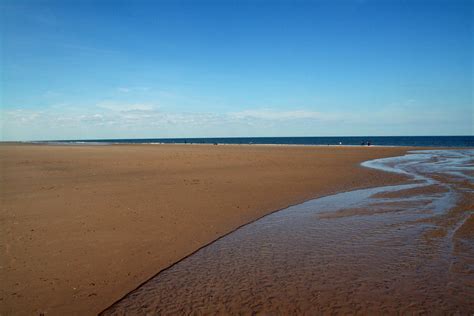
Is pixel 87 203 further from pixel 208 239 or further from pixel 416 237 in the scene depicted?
pixel 416 237

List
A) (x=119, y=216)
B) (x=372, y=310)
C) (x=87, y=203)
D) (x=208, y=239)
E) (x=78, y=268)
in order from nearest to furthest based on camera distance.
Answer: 1. (x=372, y=310)
2. (x=78, y=268)
3. (x=208, y=239)
4. (x=119, y=216)
5. (x=87, y=203)

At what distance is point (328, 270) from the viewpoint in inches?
268

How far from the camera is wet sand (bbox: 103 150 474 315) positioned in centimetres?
542

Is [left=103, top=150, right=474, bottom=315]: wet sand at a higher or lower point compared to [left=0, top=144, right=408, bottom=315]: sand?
lower

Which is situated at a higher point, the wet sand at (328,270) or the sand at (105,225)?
the sand at (105,225)

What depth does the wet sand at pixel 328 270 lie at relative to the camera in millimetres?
5422

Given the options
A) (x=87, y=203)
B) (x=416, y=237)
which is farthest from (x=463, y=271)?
(x=87, y=203)

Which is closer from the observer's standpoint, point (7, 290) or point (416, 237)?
point (7, 290)

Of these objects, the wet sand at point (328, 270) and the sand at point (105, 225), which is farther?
the sand at point (105, 225)

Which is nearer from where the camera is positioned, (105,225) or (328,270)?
(328,270)

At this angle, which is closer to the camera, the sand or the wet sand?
the wet sand

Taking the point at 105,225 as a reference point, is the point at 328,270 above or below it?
below

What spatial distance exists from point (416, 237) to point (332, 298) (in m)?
4.62

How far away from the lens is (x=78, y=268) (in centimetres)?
664
